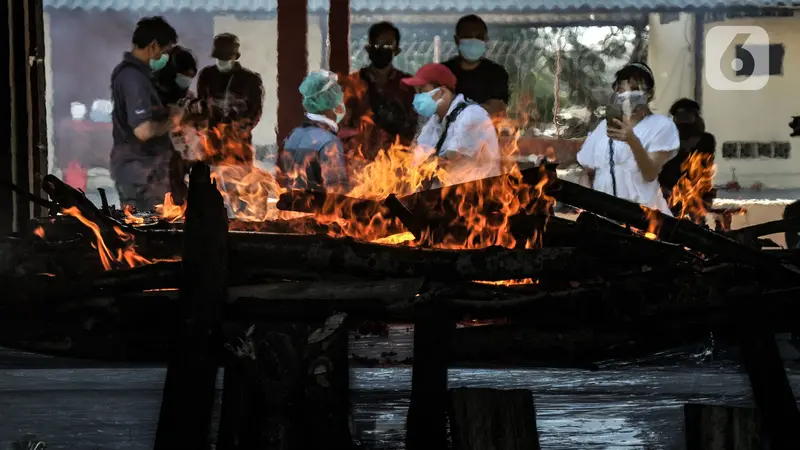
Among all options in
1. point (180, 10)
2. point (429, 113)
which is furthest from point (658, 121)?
point (180, 10)

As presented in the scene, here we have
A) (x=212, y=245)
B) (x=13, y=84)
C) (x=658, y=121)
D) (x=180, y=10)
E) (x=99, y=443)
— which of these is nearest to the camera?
(x=212, y=245)

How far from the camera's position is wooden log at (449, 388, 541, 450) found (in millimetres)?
2453

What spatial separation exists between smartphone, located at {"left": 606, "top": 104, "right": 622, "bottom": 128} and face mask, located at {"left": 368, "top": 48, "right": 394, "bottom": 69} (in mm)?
2057

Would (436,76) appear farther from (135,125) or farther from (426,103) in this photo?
(135,125)

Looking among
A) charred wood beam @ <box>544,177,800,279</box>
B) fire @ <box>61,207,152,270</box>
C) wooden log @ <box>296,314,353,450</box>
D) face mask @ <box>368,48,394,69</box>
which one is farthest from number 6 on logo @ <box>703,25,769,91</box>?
wooden log @ <box>296,314,353,450</box>

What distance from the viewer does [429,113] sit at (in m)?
6.91

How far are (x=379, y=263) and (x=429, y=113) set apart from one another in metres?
4.30

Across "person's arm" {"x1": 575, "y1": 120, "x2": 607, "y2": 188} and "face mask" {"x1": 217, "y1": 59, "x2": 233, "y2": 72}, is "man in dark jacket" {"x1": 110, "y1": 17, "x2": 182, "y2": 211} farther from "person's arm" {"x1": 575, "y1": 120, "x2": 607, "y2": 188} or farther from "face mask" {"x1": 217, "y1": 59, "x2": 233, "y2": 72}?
"person's arm" {"x1": 575, "y1": 120, "x2": 607, "y2": 188}

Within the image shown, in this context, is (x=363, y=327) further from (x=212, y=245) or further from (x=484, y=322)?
(x=212, y=245)

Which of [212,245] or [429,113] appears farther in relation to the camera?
[429,113]

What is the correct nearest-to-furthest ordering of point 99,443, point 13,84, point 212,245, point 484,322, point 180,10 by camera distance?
point 212,245 < point 99,443 < point 484,322 < point 13,84 < point 180,10

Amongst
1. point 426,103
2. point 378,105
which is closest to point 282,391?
point 426,103

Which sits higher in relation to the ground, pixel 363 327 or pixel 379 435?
pixel 363 327

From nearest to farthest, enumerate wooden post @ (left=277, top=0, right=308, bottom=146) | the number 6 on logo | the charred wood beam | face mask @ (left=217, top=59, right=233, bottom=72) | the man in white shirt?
the charred wood beam < the man in white shirt < face mask @ (left=217, top=59, right=233, bottom=72) < wooden post @ (left=277, top=0, right=308, bottom=146) < the number 6 on logo
